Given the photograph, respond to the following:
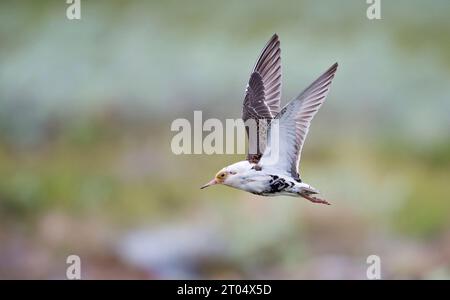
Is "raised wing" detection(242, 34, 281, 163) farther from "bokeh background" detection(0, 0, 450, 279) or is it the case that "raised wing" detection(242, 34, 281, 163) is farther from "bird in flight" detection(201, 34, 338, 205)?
"bokeh background" detection(0, 0, 450, 279)

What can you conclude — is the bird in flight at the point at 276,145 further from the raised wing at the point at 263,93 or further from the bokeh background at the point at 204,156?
the bokeh background at the point at 204,156

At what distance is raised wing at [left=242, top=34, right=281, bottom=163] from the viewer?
3584mm

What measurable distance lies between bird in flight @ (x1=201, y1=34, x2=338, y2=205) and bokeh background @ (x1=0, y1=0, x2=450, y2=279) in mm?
1274

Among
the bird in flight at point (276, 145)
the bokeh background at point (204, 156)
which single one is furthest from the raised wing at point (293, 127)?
the bokeh background at point (204, 156)

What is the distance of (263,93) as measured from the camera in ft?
12.1

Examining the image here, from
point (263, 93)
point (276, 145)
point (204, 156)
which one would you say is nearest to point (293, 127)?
point (276, 145)

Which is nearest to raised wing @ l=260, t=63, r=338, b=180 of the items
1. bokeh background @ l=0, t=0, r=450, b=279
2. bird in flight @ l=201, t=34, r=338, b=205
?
bird in flight @ l=201, t=34, r=338, b=205

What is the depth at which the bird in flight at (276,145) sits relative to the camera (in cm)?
349

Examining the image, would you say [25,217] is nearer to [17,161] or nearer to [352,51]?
[17,161]

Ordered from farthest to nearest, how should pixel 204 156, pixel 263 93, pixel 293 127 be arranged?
pixel 204 156, pixel 263 93, pixel 293 127

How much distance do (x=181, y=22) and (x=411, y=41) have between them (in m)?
1.44

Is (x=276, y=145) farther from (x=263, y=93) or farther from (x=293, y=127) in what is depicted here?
(x=263, y=93)

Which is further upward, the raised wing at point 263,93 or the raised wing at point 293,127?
the raised wing at point 263,93

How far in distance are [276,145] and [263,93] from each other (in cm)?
27
